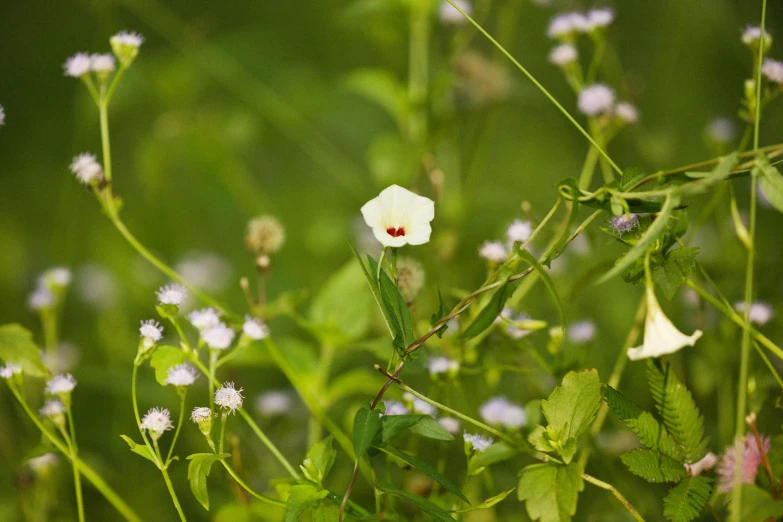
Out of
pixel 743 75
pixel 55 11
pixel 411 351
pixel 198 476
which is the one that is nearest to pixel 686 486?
pixel 411 351

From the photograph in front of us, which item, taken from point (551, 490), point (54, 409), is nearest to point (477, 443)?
point (551, 490)

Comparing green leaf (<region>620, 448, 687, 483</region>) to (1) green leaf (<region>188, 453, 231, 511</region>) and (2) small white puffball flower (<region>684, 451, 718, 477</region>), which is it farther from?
(1) green leaf (<region>188, 453, 231, 511</region>)

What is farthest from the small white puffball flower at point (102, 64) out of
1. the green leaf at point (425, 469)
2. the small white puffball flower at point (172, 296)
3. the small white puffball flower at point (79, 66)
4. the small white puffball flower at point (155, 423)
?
the green leaf at point (425, 469)

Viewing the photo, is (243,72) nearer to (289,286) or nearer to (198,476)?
(289,286)

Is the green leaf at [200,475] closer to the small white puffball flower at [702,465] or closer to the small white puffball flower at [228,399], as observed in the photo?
the small white puffball flower at [228,399]

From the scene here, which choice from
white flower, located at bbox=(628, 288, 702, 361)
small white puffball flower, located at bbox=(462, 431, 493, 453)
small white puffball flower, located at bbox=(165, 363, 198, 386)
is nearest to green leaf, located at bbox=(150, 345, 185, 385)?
small white puffball flower, located at bbox=(165, 363, 198, 386)

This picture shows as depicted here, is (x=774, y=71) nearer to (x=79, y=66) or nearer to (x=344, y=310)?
(x=344, y=310)
